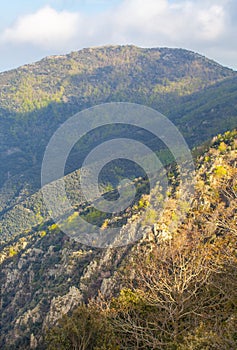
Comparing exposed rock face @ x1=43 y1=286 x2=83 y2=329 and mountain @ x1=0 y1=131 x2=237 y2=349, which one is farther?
exposed rock face @ x1=43 y1=286 x2=83 y2=329

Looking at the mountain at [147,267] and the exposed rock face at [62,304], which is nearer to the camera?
the mountain at [147,267]

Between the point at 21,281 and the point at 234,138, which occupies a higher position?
the point at 234,138

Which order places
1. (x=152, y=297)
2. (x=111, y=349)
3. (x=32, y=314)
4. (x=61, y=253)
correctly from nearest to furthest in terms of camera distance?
(x=111, y=349), (x=152, y=297), (x=32, y=314), (x=61, y=253)

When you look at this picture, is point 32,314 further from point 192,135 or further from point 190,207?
point 192,135

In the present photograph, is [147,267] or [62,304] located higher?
[147,267]

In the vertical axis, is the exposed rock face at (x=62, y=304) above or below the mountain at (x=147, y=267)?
below

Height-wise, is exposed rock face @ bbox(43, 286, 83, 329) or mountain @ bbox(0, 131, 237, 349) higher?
mountain @ bbox(0, 131, 237, 349)

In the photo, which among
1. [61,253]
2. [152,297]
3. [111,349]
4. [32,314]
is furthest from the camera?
[61,253]

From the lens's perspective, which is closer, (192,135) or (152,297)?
(152,297)

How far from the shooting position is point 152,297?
22344 mm

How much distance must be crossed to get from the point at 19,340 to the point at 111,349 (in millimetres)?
20479

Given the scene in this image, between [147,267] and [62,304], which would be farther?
[62,304]

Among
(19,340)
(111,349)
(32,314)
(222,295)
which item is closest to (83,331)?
(111,349)

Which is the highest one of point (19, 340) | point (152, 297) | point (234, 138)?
point (234, 138)
